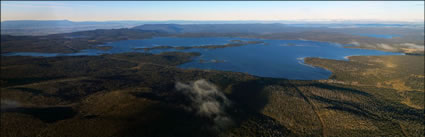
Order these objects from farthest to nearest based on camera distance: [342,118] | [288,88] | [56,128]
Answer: [288,88] → [342,118] → [56,128]

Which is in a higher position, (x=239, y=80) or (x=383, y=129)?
(x=239, y=80)

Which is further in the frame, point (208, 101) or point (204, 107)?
point (208, 101)

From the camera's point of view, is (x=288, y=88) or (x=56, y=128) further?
(x=288, y=88)

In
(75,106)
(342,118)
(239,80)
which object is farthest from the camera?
(239,80)

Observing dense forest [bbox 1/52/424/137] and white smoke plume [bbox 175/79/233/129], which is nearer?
dense forest [bbox 1/52/424/137]

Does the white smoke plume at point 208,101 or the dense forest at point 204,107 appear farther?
the white smoke plume at point 208,101

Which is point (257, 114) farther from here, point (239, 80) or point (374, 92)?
point (374, 92)

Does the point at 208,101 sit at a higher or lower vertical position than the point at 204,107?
higher

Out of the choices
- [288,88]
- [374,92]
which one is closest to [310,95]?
[288,88]
